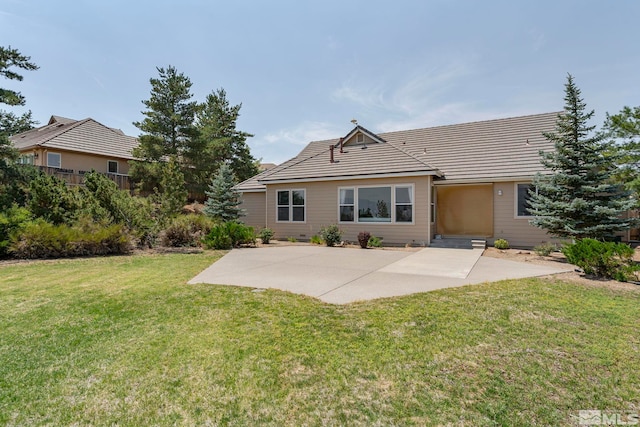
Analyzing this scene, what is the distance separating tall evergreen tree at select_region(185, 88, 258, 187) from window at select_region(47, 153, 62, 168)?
8.33 meters

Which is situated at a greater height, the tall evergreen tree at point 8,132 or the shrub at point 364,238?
the tall evergreen tree at point 8,132

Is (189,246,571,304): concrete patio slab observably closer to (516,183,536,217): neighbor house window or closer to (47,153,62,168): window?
(516,183,536,217): neighbor house window

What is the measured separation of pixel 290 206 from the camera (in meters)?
15.6

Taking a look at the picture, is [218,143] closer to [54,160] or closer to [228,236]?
[54,160]

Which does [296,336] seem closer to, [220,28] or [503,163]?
[220,28]

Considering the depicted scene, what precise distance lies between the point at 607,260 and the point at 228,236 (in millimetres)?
11210

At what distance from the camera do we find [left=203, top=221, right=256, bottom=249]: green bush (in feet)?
39.7

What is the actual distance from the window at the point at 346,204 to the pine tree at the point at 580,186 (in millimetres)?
6795

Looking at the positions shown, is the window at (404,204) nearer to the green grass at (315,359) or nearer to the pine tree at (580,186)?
the pine tree at (580,186)

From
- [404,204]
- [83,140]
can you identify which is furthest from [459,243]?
[83,140]

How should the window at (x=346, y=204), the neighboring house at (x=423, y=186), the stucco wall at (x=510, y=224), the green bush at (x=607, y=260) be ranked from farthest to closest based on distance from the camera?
the window at (x=346, y=204)
the neighboring house at (x=423, y=186)
the stucco wall at (x=510, y=224)
the green bush at (x=607, y=260)

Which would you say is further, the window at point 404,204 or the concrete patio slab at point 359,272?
the window at point 404,204

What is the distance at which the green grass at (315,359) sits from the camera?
2.53m

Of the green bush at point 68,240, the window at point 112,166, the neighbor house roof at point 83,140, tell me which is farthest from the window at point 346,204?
the window at point 112,166
